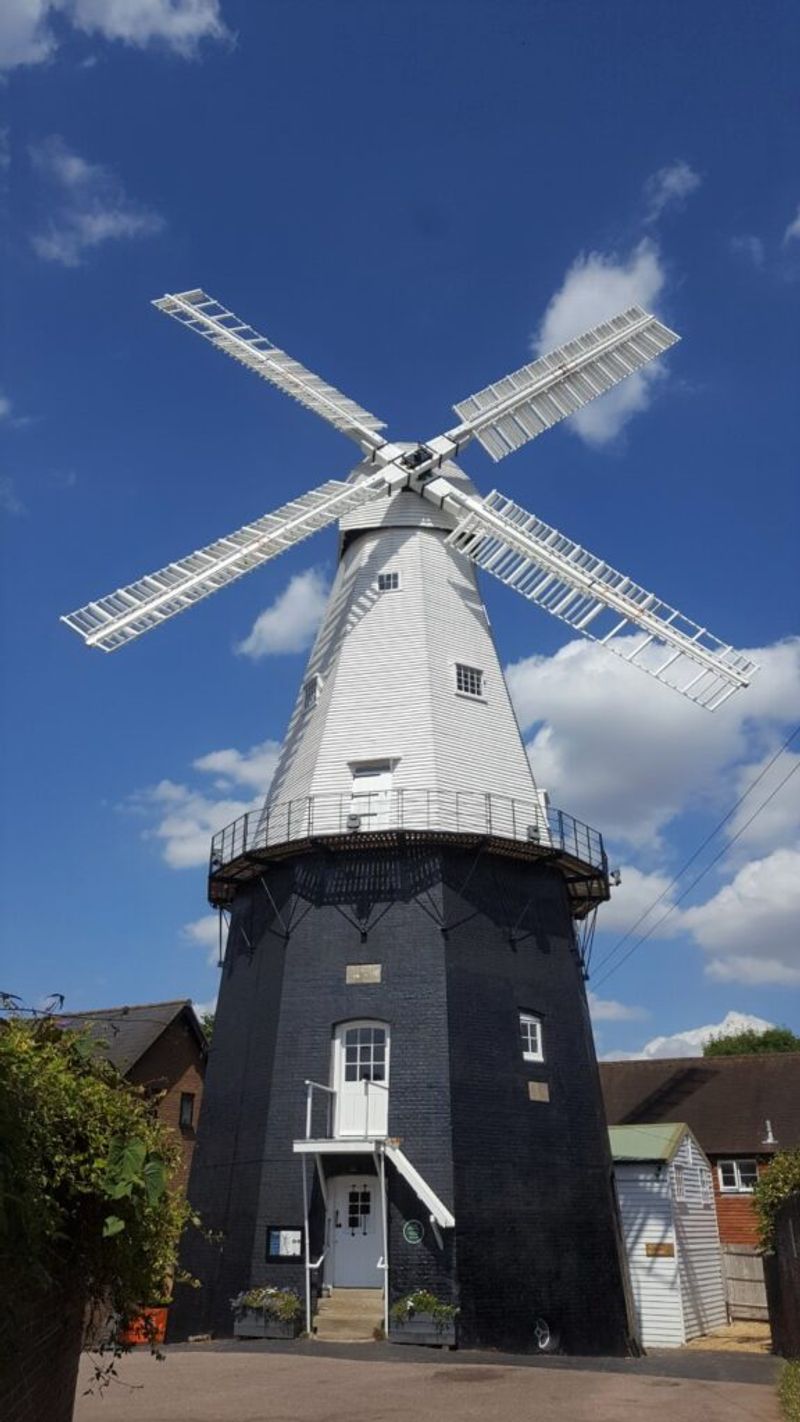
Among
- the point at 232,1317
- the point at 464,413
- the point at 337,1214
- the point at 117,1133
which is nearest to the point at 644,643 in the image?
the point at 464,413

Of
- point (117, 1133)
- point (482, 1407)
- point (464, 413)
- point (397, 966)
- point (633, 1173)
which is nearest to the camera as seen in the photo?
point (117, 1133)

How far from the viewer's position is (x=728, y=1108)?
31.7 m

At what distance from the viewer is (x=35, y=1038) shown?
6.67m

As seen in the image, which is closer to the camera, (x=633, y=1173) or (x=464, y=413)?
(x=633, y=1173)

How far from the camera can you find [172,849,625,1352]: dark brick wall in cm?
1823

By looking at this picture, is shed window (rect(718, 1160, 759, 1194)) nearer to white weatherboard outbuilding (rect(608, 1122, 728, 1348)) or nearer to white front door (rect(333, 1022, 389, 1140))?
white weatherboard outbuilding (rect(608, 1122, 728, 1348))

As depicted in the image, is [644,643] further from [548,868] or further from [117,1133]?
[117,1133]

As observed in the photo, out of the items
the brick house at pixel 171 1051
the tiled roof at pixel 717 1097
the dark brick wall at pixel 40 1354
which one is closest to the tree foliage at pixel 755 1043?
the tiled roof at pixel 717 1097

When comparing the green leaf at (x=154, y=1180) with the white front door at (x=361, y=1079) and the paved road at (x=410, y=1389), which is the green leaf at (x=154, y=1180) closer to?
the paved road at (x=410, y=1389)

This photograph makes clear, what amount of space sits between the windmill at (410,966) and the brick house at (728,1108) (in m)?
9.78

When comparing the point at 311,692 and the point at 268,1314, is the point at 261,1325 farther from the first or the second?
the point at 311,692

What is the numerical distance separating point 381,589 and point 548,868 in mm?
7249

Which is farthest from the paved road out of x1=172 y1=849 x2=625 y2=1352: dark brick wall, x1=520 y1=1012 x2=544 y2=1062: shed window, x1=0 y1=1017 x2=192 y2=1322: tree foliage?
x1=0 y1=1017 x2=192 y2=1322: tree foliage

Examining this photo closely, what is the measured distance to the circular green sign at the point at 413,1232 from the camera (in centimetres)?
1788
